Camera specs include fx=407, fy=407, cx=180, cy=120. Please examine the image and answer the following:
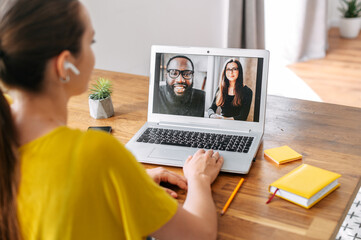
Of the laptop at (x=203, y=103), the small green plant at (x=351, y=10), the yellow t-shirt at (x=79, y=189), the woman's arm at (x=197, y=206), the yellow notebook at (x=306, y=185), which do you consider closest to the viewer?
the yellow t-shirt at (x=79, y=189)

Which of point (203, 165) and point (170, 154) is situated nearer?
point (203, 165)

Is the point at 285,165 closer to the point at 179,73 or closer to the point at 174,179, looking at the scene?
the point at 174,179

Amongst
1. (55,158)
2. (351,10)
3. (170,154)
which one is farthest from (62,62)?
(351,10)

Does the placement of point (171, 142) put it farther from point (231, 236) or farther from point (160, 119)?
point (231, 236)

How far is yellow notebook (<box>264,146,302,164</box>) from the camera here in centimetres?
116

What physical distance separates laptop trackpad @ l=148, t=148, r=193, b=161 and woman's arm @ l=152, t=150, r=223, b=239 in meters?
0.05

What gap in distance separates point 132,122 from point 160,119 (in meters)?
0.11

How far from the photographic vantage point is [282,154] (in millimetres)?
1188

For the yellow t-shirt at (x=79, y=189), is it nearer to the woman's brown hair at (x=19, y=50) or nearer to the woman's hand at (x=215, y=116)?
the woman's brown hair at (x=19, y=50)

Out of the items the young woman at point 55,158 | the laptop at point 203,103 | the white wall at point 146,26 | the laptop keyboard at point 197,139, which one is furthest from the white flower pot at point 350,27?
the young woman at point 55,158

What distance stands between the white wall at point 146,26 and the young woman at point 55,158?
247cm

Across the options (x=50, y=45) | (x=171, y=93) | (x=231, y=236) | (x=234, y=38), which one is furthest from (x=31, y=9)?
(x=234, y=38)

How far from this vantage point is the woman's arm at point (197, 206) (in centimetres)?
83

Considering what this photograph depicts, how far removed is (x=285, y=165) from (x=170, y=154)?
33 centimetres
